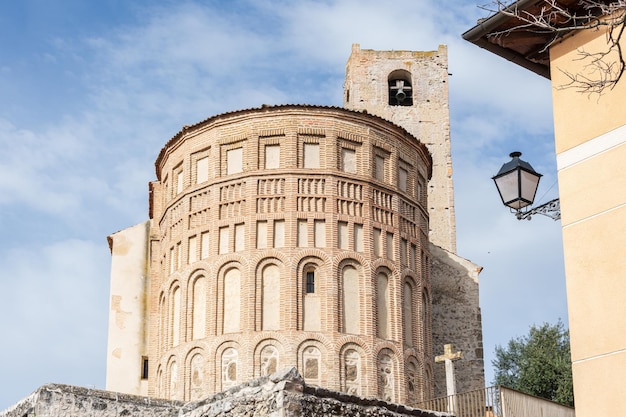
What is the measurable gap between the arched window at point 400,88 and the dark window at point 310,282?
57.3 feet

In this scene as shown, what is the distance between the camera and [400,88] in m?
43.4

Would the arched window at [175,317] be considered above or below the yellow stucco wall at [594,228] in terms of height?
above

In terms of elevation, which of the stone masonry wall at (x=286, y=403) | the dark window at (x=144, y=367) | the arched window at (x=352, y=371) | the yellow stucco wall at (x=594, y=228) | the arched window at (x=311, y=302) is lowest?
the stone masonry wall at (x=286, y=403)

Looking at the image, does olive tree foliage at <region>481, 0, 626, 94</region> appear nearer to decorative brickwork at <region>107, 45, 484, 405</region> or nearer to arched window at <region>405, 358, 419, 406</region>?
decorative brickwork at <region>107, 45, 484, 405</region>

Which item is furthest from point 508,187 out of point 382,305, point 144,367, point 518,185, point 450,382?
point 144,367

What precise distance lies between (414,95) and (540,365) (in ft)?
40.2

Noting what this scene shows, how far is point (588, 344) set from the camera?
11086 mm

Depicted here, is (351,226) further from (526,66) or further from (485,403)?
(526,66)

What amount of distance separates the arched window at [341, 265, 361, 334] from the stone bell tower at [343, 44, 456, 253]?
544 inches

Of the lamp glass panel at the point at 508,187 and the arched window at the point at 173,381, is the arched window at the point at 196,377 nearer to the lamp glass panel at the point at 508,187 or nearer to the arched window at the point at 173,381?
the arched window at the point at 173,381

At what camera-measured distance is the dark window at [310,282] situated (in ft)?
89.0

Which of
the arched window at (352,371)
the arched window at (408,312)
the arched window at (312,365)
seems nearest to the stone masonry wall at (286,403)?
the arched window at (312,365)

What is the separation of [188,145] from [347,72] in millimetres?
17182

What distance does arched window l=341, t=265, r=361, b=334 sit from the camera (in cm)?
2691
